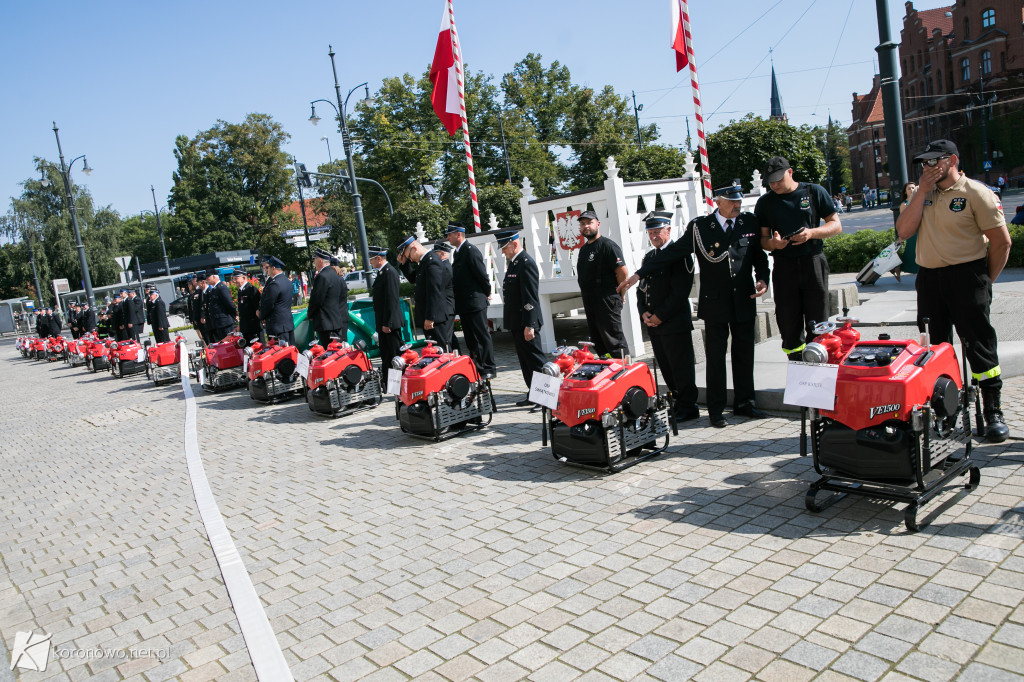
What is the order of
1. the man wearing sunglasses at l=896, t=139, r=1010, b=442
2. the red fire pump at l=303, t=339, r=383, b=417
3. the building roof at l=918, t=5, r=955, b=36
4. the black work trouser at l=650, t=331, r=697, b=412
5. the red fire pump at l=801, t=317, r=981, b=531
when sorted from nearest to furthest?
the red fire pump at l=801, t=317, r=981, b=531 < the man wearing sunglasses at l=896, t=139, r=1010, b=442 < the black work trouser at l=650, t=331, r=697, b=412 < the red fire pump at l=303, t=339, r=383, b=417 < the building roof at l=918, t=5, r=955, b=36

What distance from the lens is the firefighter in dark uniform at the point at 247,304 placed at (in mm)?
12672

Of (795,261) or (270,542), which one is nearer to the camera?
(270,542)

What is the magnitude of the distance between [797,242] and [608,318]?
218 centimetres

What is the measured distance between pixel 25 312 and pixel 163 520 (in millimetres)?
58605

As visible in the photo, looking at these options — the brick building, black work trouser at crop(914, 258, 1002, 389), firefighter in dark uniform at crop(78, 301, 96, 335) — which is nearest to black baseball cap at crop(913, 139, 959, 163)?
black work trouser at crop(914, 258, 1002, 389)

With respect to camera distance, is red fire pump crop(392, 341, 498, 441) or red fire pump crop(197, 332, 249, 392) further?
red fire pump crop(197, 332, 249, 392)

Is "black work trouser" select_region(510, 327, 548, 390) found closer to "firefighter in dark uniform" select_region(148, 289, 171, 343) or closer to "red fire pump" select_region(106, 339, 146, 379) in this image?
"firefighter in dark uniform" select_region(148, 289, 171, 343)

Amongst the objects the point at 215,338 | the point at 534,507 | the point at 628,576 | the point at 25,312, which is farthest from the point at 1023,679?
the point at 25,312

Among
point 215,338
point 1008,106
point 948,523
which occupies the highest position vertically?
point 1008,106

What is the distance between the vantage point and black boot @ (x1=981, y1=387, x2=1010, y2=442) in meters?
4.93

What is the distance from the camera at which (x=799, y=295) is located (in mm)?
5844

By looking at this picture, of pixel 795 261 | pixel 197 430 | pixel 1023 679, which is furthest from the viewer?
pixel 197 430

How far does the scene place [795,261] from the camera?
5.77 metres

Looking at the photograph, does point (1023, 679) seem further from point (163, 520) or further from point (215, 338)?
point (215, 338)
